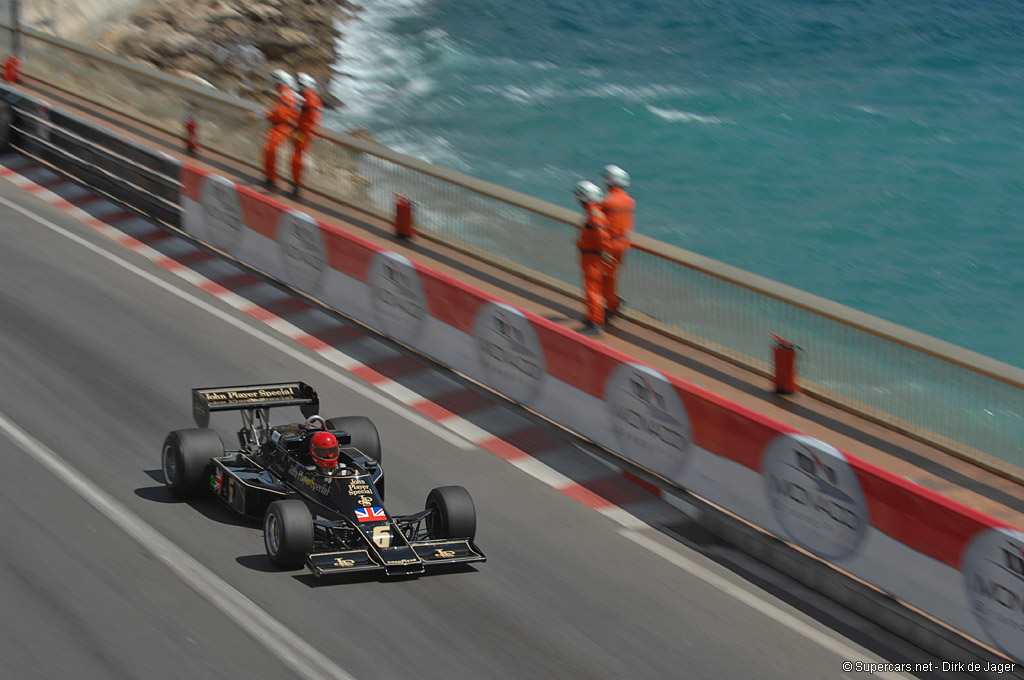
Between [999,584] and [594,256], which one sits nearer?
[999,584]

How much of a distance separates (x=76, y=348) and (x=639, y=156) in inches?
1350

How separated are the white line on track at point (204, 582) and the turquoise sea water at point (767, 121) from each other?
2745 cm

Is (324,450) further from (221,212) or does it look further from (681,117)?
(681,117)

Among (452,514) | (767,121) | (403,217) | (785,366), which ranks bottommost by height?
(767,121)

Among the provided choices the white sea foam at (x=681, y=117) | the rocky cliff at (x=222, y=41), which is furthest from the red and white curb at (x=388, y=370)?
the white sea foam at (x=681, y=117)

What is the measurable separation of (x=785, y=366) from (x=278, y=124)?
9922mm

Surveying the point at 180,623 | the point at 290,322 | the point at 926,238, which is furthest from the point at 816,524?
the point at 926,238

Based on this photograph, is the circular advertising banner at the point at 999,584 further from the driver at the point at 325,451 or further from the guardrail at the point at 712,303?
the driver at the point at 325,451

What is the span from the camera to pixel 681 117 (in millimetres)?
50219

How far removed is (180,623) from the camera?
8.62 metres

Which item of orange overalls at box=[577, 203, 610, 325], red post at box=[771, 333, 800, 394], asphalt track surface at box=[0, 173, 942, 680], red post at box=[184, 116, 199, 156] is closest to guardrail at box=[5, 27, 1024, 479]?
red post at box=[771, 333, 800, 394]

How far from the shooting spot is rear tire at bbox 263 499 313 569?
9.18 metres

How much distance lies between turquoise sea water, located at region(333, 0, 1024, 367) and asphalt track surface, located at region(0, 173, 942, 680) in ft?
82.4

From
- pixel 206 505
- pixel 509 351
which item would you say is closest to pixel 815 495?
pixel 509 351
